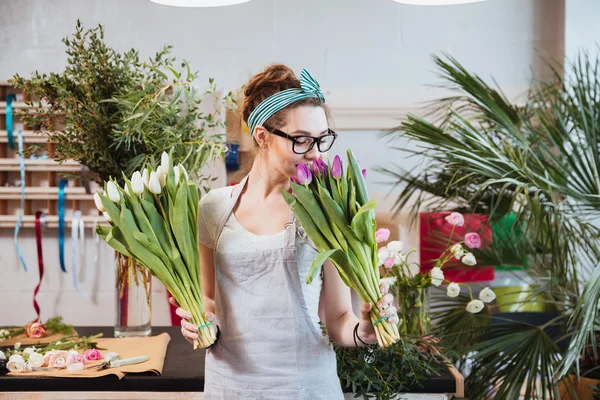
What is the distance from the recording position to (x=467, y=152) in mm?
2936

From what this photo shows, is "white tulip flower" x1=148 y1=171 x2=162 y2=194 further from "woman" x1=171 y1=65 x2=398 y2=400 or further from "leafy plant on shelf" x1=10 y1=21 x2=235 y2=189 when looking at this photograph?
"leafy plant on shelf" x1=10 y1=21 x2=235 y2=189

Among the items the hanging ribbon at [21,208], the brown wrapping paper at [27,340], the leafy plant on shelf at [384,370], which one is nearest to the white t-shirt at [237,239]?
the leafy plant on shelf at [384,370]

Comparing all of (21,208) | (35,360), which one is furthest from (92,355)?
(21,208)

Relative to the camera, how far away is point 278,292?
1688 millimetres

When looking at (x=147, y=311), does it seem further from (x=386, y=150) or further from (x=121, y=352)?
(x=386, y=150)

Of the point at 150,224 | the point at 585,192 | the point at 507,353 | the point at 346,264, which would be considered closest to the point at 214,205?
the point at 150,224

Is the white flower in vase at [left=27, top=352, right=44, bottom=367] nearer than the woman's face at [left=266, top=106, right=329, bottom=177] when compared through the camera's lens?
No

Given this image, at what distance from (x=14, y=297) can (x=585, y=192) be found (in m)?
3.09

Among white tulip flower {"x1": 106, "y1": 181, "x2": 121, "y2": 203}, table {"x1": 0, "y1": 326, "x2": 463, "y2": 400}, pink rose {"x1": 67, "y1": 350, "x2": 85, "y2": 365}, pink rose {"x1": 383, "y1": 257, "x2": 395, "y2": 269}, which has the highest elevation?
white tulip flower {"x1": 106, "y1": 181, "x2": 121, "y2": 203}

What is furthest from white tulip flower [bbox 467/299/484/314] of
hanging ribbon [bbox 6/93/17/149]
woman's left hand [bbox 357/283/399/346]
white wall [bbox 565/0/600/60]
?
hanging ribbon [bbox 6/93/17/149]

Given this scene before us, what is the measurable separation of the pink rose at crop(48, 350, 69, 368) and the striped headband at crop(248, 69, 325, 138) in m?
1.01

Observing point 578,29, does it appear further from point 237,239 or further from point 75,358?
point 75,358

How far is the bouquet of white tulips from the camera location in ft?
5.32

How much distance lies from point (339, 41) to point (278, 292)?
2.62m
